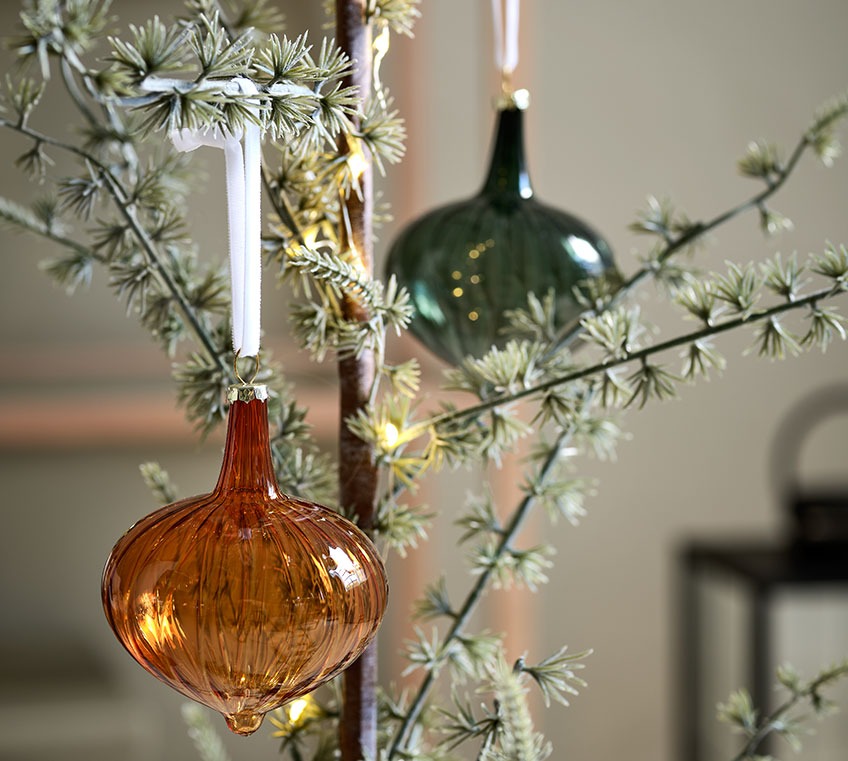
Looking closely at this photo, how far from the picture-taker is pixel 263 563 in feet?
0.94

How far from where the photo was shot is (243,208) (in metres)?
0.29

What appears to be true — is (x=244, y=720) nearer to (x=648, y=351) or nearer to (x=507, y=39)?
(x=648, y=351)

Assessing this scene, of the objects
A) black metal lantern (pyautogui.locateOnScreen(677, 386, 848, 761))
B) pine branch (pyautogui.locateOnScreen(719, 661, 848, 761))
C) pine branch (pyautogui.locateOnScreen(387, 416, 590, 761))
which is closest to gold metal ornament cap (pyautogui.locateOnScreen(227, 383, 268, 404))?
pine branch (pyautogui.locateOnScreen(387, 416, 590, 761))

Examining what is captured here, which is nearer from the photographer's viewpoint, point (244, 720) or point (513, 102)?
point (244, 720)

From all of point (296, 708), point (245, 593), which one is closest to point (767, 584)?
point (296, 708)

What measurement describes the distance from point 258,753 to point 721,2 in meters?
1.42

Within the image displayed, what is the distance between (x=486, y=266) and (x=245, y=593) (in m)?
0.19

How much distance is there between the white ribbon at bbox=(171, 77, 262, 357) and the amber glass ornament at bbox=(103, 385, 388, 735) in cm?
4

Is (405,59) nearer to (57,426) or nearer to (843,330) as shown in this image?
(57,426)

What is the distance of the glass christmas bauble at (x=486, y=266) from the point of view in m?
0.43

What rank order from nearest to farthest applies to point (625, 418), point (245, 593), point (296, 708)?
point (245, 593)
point (296, 708)
point (625, 418)

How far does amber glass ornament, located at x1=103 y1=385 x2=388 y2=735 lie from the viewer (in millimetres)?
288

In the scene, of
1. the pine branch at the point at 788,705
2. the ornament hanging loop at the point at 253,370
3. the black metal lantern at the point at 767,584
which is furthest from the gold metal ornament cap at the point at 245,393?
the black metal lantern at the point at 767,584

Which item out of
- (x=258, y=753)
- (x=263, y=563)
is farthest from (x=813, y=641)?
(x=263, y=563)
